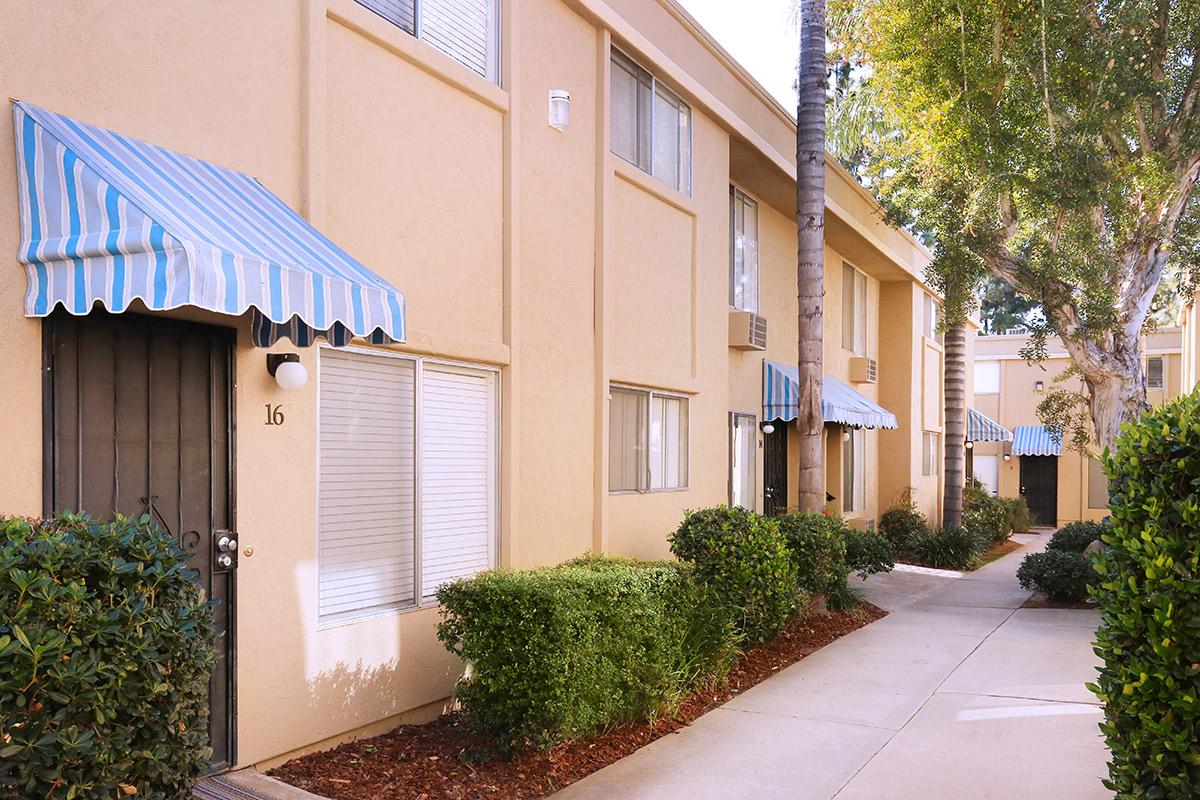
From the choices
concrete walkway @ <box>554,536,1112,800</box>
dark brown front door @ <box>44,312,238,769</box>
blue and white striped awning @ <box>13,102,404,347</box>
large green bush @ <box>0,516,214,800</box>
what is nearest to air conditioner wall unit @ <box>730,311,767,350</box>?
concrete walkway @ <box>554,536,1112,800</box>

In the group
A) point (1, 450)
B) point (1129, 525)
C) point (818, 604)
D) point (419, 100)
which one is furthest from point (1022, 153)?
point (1, 450)

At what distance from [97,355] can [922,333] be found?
21272mm

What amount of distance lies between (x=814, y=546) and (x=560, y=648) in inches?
214

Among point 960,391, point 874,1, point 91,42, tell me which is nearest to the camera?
point 91,42

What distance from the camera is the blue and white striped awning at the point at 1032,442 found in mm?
32875

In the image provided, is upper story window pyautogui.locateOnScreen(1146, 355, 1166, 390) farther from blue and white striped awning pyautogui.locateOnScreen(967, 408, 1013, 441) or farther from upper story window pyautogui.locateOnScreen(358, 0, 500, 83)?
upper story window pyautogui.locateOnScreen(358, 0, 500, 83)

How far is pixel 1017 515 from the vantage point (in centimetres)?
2889

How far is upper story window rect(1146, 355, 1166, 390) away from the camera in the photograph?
33125 millimetres

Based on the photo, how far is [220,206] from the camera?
18.6 feet

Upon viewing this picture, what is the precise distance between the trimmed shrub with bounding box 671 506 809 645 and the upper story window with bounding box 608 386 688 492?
1082 millimetres

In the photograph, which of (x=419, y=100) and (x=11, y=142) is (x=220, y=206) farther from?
(x=419, y=100)

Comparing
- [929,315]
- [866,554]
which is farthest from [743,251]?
[929,315]

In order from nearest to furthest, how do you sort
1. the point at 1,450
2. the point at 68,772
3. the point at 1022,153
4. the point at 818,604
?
the point at 68,772, the point at 1,450, the point at 818,604, the point at 1022,153

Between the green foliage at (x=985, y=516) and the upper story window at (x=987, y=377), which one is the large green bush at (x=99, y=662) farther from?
the upper story window at (x=987, y=377)
